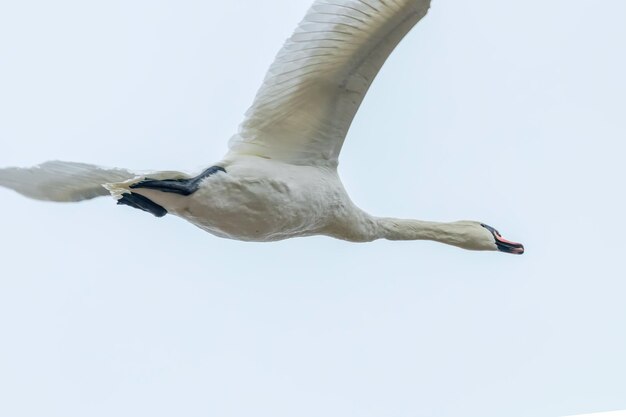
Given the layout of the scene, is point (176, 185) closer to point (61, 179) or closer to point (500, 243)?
point (61, 179)

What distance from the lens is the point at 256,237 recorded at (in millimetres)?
10211

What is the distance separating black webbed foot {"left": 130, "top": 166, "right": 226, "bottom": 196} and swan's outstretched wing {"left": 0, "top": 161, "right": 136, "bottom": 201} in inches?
4.3

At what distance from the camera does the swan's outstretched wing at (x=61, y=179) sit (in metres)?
9.71

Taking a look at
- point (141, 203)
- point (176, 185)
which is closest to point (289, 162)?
point (176, 185)

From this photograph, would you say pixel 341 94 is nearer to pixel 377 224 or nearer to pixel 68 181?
pixel 377 224

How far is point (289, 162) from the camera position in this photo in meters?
10.4

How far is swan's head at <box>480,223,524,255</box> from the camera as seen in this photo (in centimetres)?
1209

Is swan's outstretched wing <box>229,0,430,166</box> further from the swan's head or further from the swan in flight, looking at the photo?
the swan's head

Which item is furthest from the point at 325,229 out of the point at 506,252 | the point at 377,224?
the point at 506,252

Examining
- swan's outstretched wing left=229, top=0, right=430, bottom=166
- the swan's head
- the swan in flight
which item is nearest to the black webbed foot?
the swan in flight

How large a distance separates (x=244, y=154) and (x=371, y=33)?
137 cm

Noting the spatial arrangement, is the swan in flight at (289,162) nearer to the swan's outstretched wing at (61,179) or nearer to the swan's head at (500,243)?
the swan's outstretched wing at (61,179)

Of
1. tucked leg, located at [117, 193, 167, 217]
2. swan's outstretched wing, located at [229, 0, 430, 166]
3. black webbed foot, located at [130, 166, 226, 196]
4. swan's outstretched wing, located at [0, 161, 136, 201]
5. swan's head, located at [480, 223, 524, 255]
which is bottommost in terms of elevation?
tucked leg, located at [117, 193, 167, 217]

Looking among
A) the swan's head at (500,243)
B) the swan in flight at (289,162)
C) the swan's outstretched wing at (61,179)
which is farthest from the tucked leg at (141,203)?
the swan's head at (500,243)
